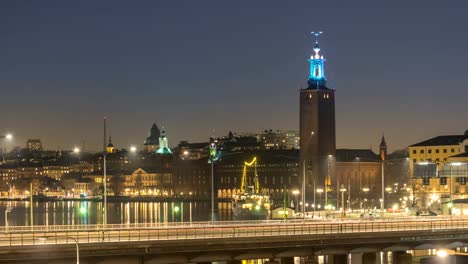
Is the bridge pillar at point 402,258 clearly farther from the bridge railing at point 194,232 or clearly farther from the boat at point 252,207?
the boat at point 252,207

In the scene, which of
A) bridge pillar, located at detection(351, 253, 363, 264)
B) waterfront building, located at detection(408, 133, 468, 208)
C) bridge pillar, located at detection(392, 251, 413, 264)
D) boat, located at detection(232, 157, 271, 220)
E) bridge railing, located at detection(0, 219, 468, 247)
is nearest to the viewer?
bridge railing, located at detection(0, 219, 468, 247)

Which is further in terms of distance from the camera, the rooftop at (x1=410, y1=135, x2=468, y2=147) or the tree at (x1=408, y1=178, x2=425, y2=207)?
the rooftop at (x1=410, y1=135, x2=468, y2=147)

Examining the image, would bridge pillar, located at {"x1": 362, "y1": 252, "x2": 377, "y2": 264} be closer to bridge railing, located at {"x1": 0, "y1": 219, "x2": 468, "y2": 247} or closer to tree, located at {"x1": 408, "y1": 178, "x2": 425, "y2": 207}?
bridge railing, located at {"x1": 0, "y1": 219, "x2": 468, "y2": 247}

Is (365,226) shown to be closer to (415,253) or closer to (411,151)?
(415,253)

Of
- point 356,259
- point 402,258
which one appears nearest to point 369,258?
point 402,258

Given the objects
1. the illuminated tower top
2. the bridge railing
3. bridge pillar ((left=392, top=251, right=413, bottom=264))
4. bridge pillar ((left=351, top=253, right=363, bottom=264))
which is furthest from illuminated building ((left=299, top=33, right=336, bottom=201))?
bridge pillar ((left=392, top=251, right=413, bottom=264))

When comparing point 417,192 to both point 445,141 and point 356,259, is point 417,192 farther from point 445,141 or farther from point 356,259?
point 356,259

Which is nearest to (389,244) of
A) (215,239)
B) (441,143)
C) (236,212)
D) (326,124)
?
(215,239)

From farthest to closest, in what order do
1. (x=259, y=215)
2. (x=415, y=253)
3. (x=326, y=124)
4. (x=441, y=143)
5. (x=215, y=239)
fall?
(x=326, y=124), (x=441, y=143), (x=259, y=215), (x=415, y=253), (x=215, y=239)

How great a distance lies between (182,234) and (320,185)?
4746 inches

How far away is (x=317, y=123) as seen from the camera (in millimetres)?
176875

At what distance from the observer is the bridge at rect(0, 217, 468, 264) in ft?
171

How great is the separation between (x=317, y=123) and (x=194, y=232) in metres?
118

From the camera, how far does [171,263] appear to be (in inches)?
2180
